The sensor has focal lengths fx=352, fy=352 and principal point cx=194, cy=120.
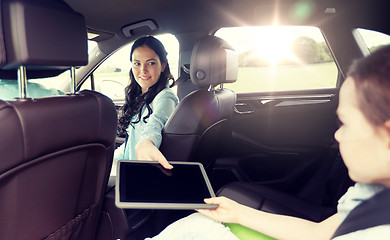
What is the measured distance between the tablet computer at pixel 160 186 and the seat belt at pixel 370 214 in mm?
468

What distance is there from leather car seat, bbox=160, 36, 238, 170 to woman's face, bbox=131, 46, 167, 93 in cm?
40

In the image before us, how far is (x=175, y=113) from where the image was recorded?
6.72 ft

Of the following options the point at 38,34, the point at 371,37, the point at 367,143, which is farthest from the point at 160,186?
the point at 371,37

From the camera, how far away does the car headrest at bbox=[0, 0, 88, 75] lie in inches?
41.4

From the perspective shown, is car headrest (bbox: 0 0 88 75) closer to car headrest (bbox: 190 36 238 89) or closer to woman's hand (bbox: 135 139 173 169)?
woman's hand (bbox: 135 139 173 169)

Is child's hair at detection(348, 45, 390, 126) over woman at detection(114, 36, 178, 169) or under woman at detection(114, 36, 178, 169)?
over

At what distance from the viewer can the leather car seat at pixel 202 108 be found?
200 centimetres

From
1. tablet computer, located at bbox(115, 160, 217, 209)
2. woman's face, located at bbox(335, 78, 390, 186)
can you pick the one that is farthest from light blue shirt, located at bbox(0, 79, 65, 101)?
woman's face, located at bbox(335, 78, 390, 186)

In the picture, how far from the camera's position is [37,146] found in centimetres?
109

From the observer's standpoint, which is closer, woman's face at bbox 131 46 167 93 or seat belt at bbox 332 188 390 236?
seat belt at bbox 332 188 390 236

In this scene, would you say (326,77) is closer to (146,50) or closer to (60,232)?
(146,50)

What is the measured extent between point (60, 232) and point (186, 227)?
1.84ft

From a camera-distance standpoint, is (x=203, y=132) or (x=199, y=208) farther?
(x=203, y=132)

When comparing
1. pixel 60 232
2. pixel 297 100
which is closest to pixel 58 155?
pixel 60 232
